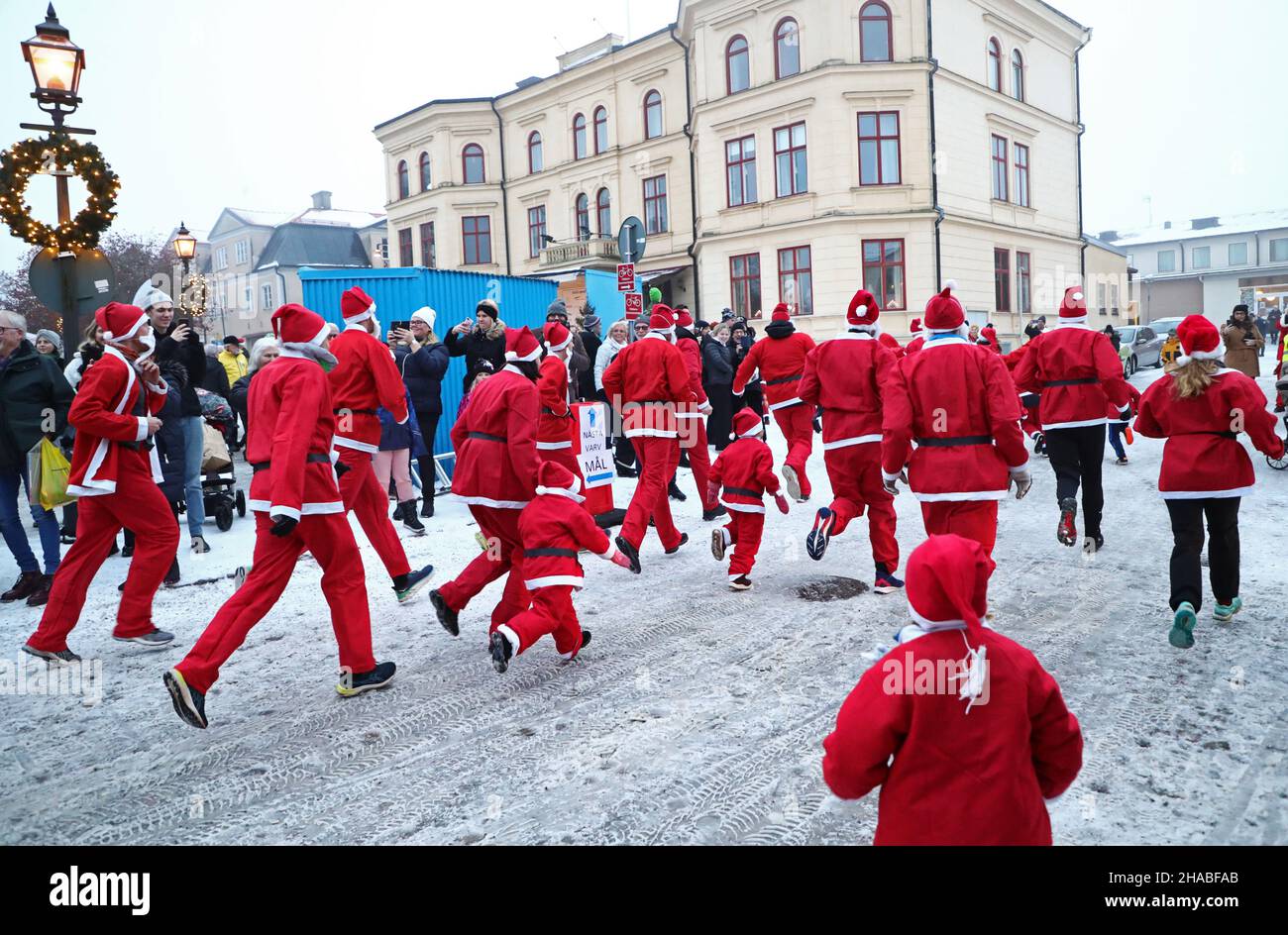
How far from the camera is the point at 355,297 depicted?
6.02 meters

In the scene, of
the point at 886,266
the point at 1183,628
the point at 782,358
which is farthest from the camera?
the point at 886,266

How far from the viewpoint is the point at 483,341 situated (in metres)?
9.31

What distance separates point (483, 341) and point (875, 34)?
2272cm

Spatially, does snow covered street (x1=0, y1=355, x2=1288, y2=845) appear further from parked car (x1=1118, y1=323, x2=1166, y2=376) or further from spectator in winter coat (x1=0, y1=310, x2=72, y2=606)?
parked car (x1=1118, y1=323, x2=1166, y2=376)

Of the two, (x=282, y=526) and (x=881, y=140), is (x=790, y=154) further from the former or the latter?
(x=282, y=526)

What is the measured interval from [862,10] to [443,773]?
28.2 m

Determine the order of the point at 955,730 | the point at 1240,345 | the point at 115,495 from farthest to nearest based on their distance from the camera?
the point at 1240,345 < the point at 115,495 < the point at 955,730

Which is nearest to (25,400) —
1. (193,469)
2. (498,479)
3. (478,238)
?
(193,469)

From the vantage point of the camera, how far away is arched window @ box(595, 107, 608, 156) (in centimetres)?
3550

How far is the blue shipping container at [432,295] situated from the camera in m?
11.3

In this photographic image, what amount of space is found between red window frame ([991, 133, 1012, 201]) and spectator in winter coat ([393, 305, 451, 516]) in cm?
2554

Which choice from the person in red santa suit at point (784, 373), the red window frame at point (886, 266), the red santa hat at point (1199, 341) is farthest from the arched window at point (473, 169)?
the red santa hat at point (1199, 341)
